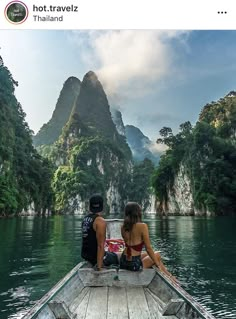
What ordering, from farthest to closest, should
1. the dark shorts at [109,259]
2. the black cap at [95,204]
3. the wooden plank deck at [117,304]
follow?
the dark shorts at [109,259]
the black cap at [95,204]
the wooden plank deck at [117,304]

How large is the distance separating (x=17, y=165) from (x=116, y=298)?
178ft

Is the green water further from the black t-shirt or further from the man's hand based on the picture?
the man's hand

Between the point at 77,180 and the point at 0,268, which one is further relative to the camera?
the point at 77,180

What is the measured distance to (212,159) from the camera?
173ft

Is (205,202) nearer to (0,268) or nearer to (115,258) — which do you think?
(0,268)

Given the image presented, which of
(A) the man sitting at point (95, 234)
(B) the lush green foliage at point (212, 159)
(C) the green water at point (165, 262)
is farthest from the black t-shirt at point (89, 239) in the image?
(B) the lush green foliage at point (212, 159)

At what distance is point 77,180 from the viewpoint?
3989 inches

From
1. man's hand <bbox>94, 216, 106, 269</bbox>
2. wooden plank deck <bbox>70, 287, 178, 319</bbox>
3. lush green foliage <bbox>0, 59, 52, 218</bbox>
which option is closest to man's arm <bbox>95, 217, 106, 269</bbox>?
man's hand <bbox>94, 216, 106, 269</bbox>

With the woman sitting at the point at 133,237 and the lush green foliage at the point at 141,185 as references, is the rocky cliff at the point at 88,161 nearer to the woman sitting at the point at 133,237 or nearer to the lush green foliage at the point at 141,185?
the lush green foliage at the point at 141,185

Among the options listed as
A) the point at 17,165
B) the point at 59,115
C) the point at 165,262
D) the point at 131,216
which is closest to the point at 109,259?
the point at 131,216

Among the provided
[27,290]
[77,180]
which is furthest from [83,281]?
[77,180]

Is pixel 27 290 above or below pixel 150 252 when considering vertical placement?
below

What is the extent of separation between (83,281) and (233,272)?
552cm

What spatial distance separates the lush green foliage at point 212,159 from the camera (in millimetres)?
49938
